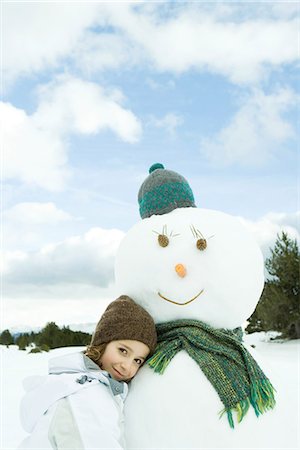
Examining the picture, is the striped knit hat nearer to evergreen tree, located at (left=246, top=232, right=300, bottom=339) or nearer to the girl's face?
the girl's face

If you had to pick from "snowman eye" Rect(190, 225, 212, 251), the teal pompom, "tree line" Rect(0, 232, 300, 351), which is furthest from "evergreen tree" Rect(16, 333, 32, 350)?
"snowman eye" Rect(190, 225, 212, 251)

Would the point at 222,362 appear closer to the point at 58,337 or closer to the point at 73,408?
the point at 73,408

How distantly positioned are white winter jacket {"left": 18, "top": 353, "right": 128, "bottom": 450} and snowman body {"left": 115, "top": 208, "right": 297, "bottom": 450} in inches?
7.7

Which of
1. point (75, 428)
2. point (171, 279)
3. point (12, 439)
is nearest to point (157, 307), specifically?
point (171, 279)

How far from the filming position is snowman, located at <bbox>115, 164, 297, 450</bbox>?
2230mm

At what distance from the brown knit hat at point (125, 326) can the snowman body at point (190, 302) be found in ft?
0.56

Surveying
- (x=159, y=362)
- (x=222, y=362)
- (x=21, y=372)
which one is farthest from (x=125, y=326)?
(x=21, y=372)

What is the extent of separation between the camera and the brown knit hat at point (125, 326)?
90.1 inches

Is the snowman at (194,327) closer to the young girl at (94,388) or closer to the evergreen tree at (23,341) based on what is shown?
the young girl at (94,388)

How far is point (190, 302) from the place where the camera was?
2.57 metres

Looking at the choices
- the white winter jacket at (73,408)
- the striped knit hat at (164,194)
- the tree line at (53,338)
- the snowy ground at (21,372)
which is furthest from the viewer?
the tree line at (53,338)

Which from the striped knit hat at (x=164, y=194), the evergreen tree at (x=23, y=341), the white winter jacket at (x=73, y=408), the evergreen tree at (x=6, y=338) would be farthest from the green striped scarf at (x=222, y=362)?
the evergreen tree at (x=6, y=338)

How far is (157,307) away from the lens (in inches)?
→ 101

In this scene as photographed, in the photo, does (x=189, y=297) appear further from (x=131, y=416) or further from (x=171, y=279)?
(x=131, y=416)
